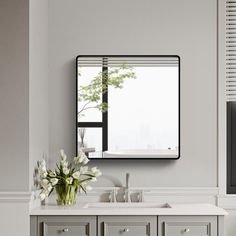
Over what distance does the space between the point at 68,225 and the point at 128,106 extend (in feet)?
3.65

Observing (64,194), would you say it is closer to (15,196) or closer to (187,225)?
(15,196)

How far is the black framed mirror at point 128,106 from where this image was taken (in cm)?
470

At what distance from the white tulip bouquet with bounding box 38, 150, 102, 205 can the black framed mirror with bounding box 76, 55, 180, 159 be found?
21 cm

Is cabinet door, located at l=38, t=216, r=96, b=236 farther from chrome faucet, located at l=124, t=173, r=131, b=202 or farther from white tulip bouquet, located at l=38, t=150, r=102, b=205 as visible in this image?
chrome faucet, located at l=124, t=173, r=131, b=202

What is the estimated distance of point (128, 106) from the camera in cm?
472

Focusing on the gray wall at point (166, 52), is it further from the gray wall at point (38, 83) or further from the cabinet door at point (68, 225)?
the cabinet door at point (68, 225)

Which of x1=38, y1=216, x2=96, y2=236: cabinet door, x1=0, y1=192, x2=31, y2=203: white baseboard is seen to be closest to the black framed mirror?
x1=38, y1=216, x2=96, y2=236: cabinet door

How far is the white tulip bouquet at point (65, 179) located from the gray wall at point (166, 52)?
0.23 m

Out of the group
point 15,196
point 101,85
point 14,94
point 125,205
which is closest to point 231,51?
point 101,85

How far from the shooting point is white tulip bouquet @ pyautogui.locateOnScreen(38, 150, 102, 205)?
4250 millimetres

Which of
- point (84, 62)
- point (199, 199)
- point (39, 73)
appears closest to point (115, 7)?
point (84, 62)

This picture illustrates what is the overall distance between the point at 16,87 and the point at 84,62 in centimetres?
86

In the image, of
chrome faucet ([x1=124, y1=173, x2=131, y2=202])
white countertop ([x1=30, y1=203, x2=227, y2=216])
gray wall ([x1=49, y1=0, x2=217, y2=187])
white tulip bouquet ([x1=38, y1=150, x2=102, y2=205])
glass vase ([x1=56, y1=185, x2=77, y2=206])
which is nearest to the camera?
white countertop ([x1=30, y1=203, x2=227, y2=216])

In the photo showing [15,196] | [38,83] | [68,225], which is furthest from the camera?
[38,83]
